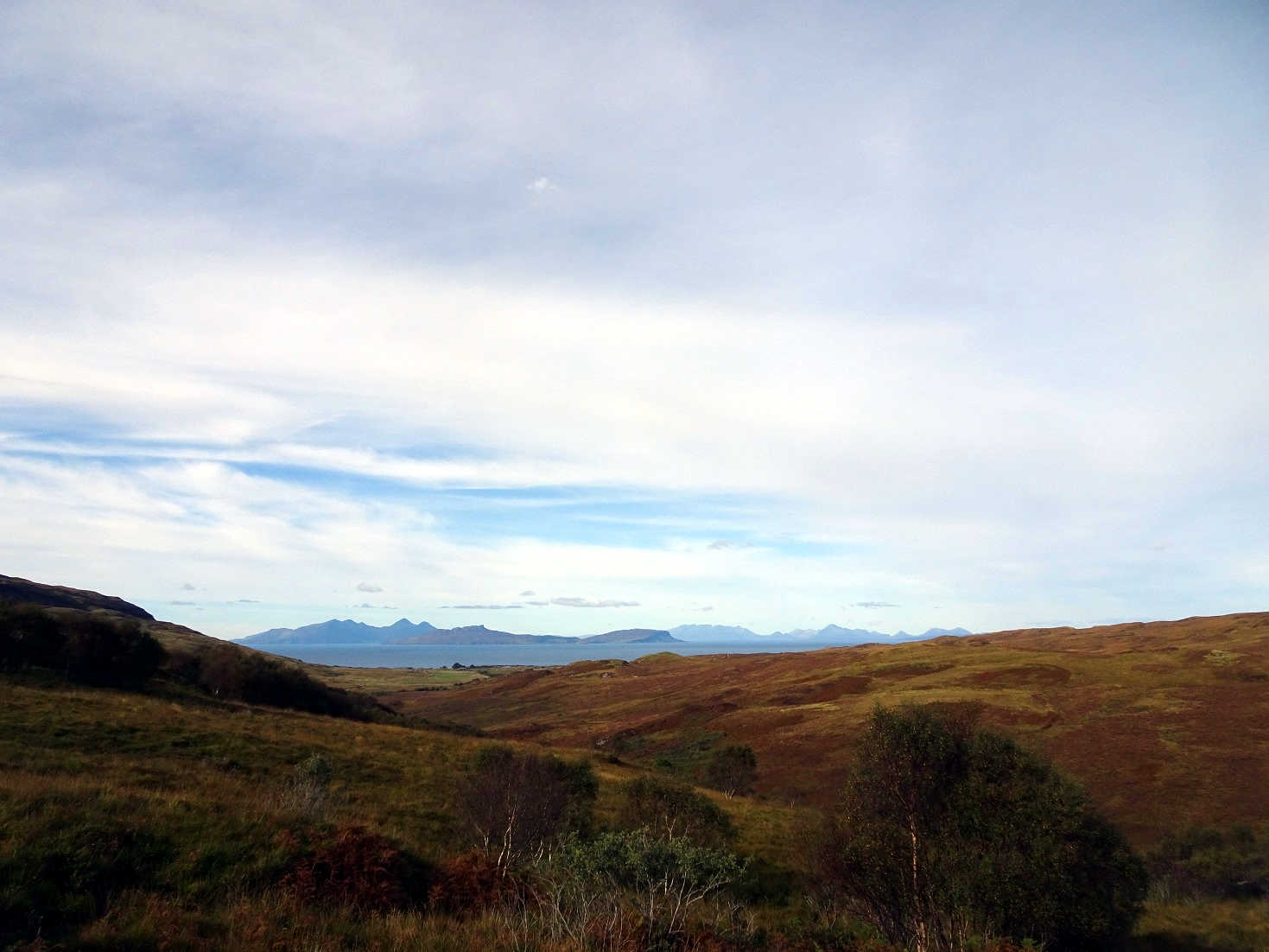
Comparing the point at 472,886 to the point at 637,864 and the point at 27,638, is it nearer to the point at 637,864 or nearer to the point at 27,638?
the point at 637,864

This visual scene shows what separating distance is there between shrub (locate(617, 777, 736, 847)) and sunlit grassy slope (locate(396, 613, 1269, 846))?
5.91m

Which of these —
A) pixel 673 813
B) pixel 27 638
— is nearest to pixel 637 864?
pixel 673 813

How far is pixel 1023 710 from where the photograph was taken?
52531 millimetres

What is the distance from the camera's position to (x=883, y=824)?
598 inches

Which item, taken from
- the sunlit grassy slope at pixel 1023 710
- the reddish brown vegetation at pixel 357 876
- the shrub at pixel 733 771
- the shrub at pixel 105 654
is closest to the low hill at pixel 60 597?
the sunlit grassy slope at pixel 1023 710

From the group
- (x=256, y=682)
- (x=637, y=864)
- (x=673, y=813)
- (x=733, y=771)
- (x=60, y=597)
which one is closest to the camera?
(x=637, y=864)

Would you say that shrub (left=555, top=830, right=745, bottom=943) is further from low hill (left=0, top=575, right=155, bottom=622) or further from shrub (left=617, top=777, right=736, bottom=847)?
low hill (left=0, top=575, right=155, bottom=622)

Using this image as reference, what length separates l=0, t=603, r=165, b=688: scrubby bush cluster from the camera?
33.6m

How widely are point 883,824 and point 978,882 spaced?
206cm

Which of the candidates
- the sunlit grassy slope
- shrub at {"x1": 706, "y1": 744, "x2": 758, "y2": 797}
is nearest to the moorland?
the sunlit grassy slope

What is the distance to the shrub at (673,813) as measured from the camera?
22.0m

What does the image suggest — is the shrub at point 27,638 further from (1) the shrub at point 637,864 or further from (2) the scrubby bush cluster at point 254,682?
(1) the shrub at point 637,864

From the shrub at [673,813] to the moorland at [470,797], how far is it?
0.13 metres

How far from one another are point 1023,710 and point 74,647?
6372 centimetres
